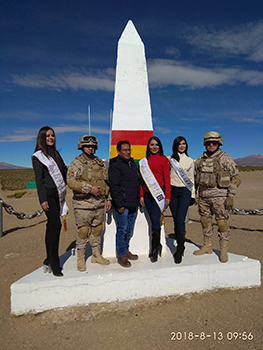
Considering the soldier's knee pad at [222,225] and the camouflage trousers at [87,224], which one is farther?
the soldier's knee pad at [222,225]

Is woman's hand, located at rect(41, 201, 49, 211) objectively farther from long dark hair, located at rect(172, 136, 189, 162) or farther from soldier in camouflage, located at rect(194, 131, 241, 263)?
soldier in camouflage, located at rect(194, 131, 241, 263)

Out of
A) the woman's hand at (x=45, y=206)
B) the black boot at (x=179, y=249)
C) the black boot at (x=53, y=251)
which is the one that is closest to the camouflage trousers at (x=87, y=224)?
the black boot at (x=53, y=251)

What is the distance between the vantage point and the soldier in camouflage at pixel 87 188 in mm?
3264

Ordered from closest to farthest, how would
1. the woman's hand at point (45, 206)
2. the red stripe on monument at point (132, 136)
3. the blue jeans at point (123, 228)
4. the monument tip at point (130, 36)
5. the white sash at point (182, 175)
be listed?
the woman's hand at point (45, 206) < the blue jeans at point (123, 228) < the white sash at point (182, 175) < the red stripe on monument at point (132, 136) < the monument tip at point (130, 36)

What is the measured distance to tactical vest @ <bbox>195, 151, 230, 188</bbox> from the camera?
11.6 ft

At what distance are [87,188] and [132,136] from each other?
5.45 feet

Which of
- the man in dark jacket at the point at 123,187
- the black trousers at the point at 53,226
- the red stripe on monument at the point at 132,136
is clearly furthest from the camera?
the red stripe on monument at the point at 132,136

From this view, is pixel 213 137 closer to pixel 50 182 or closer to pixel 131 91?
pixel 131 91

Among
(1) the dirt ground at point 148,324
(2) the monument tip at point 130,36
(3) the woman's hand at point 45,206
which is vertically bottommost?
(1) the dirt ground at point 148,324

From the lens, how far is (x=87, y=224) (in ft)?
11.3

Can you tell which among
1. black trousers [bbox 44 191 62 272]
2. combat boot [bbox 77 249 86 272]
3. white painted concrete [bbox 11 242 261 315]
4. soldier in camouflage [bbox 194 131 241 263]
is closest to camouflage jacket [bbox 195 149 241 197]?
soldier in camouflage [bbox 194 131 241 263]

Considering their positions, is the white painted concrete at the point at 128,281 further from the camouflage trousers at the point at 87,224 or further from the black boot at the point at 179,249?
the camouflage trousers at the point at 87,224

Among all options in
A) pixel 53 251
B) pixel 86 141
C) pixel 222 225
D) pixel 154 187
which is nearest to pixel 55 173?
pixel 86 141

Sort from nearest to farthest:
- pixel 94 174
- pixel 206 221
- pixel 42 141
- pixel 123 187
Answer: pixel 42 141 → pixel 94 174 → pixel 123 187 → pixel 206 221
